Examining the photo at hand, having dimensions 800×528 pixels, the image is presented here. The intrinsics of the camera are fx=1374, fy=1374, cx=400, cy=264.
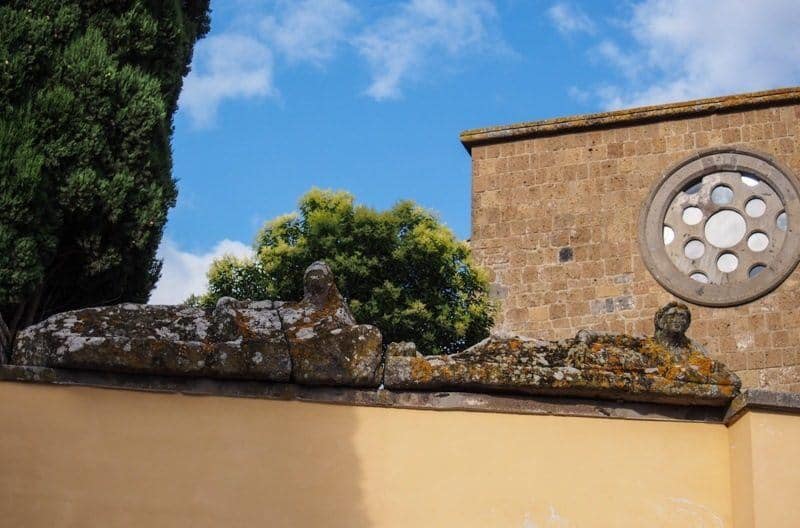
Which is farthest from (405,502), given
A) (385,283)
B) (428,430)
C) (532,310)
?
(532,310)

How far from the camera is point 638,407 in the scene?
6.59m

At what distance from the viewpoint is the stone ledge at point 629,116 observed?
18.6 metres

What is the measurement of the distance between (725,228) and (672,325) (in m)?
12.2

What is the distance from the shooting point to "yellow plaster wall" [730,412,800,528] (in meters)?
6.14

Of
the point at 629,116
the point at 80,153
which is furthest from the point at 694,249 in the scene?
the point at 80,153

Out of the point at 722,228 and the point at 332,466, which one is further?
the point at 722,228

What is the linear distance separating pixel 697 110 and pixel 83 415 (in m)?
13.9

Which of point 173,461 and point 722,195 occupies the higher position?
point 722,195

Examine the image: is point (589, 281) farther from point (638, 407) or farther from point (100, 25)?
point (638, 407)

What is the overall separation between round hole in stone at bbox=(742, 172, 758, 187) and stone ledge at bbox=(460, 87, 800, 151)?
93cm

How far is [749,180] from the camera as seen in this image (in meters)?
18.7

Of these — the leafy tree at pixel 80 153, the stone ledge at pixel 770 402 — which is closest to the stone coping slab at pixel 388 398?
the stone ledge at pixel 770 402

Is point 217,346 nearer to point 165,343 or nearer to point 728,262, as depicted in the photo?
point 165,343

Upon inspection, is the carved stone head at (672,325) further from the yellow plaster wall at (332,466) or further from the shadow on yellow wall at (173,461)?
the shadow on yellow wall at (173,461)
